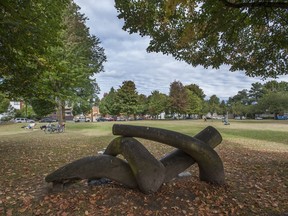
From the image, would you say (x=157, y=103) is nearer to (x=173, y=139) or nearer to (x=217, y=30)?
(x=217, y=30)

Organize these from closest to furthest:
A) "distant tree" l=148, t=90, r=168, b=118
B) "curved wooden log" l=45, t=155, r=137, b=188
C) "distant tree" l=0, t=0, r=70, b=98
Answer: "curved wooden log" l=45, t=155, r=137, b=188, "distant tree" l=0, t=0, r=70, b=98, "distant tree" l=148, t=90, r=168, b=118

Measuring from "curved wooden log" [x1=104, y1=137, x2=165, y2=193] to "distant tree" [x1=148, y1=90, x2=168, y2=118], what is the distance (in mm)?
59762

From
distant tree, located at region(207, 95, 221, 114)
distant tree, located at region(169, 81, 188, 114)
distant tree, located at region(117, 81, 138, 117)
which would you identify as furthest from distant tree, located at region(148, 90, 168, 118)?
distant tree, located at region(207, 95, 221, 114)

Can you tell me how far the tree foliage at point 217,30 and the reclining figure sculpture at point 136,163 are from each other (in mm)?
2669

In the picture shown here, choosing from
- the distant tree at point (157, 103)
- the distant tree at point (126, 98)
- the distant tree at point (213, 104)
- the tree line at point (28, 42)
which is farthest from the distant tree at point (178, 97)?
the tree line at point (28, 42)

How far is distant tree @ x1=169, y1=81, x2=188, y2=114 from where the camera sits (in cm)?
6159

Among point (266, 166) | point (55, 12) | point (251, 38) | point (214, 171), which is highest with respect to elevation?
point (55, 12)

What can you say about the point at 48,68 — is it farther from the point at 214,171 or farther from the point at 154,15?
the point at 214,171

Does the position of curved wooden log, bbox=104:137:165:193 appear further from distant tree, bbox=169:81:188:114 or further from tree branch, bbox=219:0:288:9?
distant tree, bbox=169:81:188:114

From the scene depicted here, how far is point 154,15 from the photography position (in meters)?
5.75

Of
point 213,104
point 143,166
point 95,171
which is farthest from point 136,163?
point 213,104

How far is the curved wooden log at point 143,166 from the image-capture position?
13.0 ft

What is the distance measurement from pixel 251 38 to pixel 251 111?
72080 mm

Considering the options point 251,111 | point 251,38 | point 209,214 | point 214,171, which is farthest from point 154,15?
point 251,111
